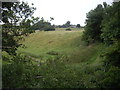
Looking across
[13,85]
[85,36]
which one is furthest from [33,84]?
[85,36]

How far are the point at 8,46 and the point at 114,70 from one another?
16.5 feet

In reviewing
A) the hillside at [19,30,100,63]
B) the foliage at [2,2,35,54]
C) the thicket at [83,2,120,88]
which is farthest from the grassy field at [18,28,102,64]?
the foliage at [2,2,35,54]

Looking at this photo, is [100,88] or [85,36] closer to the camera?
[100,88]

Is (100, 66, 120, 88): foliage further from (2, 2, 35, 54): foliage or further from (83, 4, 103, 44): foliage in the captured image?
(83, 4, 103, 44): foliage

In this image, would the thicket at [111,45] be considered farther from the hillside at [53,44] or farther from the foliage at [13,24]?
the hillside at [53,44]

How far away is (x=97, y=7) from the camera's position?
3906 cm

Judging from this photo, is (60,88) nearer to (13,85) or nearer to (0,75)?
(13,85)

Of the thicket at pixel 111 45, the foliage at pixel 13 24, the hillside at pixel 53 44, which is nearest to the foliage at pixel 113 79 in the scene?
the thicket at pixel 111 45

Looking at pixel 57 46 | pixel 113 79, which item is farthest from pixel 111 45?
pixel 57 46

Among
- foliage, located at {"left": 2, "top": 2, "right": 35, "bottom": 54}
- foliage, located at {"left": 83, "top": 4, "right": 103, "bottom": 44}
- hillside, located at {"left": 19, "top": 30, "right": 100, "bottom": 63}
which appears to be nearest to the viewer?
foliage, located at {"left": 2, "top": 2, "right": 35, "bottom": 54}

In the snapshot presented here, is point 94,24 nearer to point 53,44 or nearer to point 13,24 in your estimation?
point 53,44

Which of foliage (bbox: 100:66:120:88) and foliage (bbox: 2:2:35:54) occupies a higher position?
foliage (bbox: 2:2:35:54)

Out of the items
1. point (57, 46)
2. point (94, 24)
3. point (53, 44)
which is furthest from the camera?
point (53, 44)

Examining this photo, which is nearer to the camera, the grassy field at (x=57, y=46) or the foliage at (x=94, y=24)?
the grassy field at (x=57, y=46)
